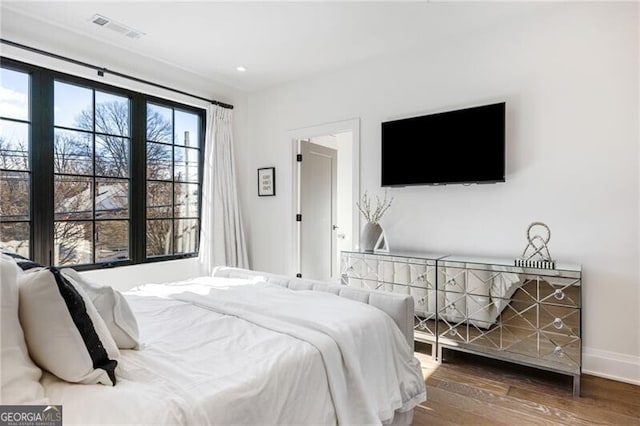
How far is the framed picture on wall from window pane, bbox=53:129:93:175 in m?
1.89

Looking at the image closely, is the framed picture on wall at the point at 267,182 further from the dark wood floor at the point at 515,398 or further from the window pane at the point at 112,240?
the dark wood floor at the point at 515,398

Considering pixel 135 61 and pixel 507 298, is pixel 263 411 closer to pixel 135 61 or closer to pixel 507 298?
pixel 507 298

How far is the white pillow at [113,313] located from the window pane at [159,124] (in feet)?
9.08

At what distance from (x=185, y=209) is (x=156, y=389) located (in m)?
3.30

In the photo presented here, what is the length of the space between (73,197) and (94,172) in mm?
297

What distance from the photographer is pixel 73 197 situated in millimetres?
3227

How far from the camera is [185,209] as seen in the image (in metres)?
4.14

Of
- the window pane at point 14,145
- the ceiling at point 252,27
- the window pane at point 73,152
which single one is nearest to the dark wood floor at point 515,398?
the ceiling at point 252,27

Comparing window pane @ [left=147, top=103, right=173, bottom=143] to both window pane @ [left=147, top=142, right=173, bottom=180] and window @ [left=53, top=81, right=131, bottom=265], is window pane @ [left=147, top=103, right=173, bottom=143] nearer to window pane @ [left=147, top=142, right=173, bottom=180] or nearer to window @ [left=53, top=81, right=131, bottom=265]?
window pane @ [left=147, top=142, right=173, bottom=180]

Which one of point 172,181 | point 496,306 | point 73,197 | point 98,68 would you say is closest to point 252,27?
point 98,68

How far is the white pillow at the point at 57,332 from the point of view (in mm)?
1053

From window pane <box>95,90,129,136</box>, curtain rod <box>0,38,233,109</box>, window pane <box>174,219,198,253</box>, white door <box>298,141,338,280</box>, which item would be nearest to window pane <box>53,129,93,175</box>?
window pane <box>95,90,129,136</box>

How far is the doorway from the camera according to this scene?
4.04 metres

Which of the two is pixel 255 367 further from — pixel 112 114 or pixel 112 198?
pixel 112 114
